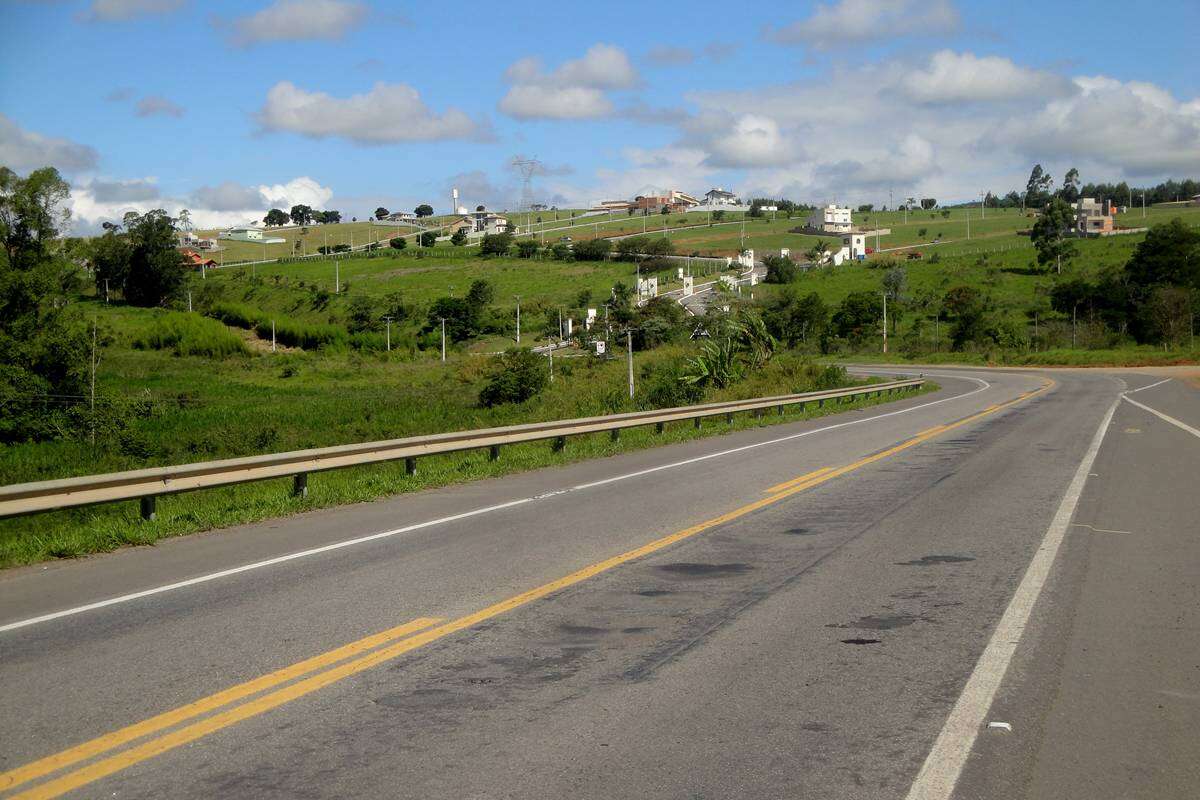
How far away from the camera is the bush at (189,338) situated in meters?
96.7

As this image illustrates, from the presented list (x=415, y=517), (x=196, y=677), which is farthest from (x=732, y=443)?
(x=196, y=677)

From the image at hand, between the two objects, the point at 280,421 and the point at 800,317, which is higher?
the point at 800,317

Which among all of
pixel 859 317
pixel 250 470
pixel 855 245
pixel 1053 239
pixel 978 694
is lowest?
pixel 978 694

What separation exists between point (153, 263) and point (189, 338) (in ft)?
81.9

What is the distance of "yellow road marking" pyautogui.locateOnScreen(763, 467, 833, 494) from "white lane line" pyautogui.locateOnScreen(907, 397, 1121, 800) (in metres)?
4.57

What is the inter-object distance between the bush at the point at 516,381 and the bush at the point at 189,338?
44374mm

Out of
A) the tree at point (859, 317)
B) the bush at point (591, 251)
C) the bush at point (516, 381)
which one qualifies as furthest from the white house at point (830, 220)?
the bush at point (516, 381)

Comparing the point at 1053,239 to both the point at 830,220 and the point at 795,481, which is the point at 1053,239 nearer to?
the point at 830,220

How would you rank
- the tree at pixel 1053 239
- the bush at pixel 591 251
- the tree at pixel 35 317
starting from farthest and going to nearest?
1. the bush at pixel 591 251
2. the tree at pixel 1053 239
3. the tree at pixel 35 317

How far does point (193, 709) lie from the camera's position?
5.60 metres

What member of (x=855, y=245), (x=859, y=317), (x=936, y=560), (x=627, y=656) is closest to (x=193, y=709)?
(x=627, y=656)

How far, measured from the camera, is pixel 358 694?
5.85 meters

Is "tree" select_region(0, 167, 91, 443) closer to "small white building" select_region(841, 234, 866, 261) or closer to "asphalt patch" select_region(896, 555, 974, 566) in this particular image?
"asphalt patch" select_region(896, 555, 974, 566)

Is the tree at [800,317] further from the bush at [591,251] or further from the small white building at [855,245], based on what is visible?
the small white building at [855,245]
